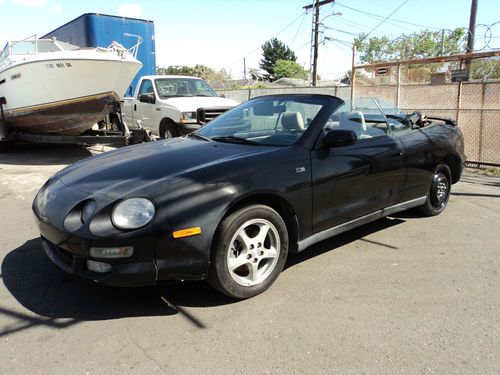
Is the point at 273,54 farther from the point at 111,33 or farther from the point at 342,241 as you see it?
the point at 342,241

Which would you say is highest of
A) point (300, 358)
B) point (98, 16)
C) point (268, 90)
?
point (98, 16)

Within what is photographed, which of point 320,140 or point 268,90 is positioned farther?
point 268,90

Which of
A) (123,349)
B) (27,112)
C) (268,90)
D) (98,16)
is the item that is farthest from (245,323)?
(268,90)

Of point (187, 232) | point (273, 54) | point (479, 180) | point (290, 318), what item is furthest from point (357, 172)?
point (273, 54)

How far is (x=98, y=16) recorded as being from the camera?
1270 cm

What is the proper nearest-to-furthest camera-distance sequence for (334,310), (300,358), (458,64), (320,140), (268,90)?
(300,358) → (334,310) → (320,140) → (458,64) → (268,90)

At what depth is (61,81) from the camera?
32.8 ft

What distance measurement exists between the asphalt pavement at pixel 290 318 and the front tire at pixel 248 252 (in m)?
0.14

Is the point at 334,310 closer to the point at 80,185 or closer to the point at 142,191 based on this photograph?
the point at 142,191

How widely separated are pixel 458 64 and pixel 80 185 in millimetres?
8644

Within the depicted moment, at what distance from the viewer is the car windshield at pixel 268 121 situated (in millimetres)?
4109

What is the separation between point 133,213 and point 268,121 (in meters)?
1.93

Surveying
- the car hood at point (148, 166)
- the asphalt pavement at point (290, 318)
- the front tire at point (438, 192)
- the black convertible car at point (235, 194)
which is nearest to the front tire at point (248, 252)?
the black convertible car at point (235, 194)

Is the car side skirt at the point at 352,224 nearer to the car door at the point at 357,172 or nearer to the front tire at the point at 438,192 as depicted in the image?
the car door at the point at 357,172
